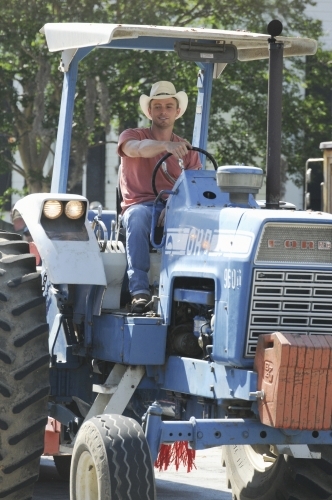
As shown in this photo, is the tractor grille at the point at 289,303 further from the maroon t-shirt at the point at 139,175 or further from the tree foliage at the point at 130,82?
the tree foliage at the point at 130,82

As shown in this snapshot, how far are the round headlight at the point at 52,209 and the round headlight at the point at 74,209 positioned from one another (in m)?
0.04

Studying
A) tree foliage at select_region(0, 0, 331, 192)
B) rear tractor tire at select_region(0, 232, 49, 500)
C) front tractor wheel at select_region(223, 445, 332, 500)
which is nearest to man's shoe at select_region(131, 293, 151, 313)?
rear tractor tire at select_region(0, 232, 49, 500)

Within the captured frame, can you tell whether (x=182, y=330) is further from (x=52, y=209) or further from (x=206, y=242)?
(x=52, y=209)

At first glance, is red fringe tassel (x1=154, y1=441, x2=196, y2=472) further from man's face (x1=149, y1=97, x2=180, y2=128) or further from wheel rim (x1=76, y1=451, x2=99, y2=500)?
man's face (x1=149, y1=97, x2=180, y2=128)

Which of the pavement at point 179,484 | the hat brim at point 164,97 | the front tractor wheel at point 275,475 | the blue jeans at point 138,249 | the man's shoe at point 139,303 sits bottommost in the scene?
the pavement at point 179,484

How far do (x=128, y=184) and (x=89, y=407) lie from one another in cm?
137

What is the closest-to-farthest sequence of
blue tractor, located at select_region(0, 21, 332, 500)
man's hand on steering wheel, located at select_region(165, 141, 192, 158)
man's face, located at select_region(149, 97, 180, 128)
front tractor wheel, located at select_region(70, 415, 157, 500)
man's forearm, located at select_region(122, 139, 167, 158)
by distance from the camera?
front tractor wheel, located at select_region(70, 415, 157, 500)
blue tractor, located at select_region(0, 21, 332, 500)
man's hand on steering wheel, located at select_region(165, 141, 192, 158)
man's forearm, located at select_region(122, 139, 167, 158)
man's face, located at select_region(149, 97, 180, 128)

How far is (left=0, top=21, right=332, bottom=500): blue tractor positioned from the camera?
20.4ft

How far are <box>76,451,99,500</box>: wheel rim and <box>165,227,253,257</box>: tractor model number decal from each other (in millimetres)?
1216

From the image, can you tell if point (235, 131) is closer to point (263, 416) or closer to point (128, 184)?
point (128, 184)

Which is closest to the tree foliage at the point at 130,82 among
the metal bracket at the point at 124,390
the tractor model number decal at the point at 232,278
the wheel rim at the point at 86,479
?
the metal bracket at the point at 124,390

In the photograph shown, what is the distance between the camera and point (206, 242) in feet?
22.0

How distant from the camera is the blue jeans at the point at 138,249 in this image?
7312 millimetres

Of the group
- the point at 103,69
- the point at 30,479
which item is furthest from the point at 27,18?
the point at 30,479
